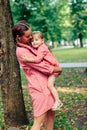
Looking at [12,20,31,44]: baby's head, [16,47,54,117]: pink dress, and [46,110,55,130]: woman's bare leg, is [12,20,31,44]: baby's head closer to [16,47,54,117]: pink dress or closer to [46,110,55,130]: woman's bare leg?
[16,47,54,117]: pink dress

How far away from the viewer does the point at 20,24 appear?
4.98m

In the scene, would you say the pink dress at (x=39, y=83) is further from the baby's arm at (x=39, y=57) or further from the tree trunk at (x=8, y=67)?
the tree trunk at (x=8, y=67)

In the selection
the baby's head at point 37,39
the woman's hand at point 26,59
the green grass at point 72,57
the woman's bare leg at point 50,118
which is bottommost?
the green grass at point 72,57

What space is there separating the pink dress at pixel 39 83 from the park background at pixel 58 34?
78.1 inches

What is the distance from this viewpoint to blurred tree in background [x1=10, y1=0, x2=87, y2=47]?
59281 mm

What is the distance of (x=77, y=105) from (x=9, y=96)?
2943mm

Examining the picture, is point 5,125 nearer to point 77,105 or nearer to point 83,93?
point 77,105

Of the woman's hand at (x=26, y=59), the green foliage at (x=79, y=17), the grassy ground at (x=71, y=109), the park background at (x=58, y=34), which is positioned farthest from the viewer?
the green foliage at (x=79, y=17)

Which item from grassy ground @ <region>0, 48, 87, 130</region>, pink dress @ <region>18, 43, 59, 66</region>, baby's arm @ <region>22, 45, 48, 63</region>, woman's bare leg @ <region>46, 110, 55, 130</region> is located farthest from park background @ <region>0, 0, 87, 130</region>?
baby's arm @ <region>22, 45, 48, 63</region>

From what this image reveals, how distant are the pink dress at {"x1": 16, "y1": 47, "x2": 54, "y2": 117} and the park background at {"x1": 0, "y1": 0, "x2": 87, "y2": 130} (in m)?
1.98

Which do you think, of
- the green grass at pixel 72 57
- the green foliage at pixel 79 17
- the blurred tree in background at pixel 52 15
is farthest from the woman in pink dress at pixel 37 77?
the green foliage at pixel 79 17

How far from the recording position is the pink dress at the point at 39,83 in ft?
16.0

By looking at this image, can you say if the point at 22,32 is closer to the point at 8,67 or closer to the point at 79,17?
the point at 8,67

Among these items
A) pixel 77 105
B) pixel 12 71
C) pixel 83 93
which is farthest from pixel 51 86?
pixel 83 93
